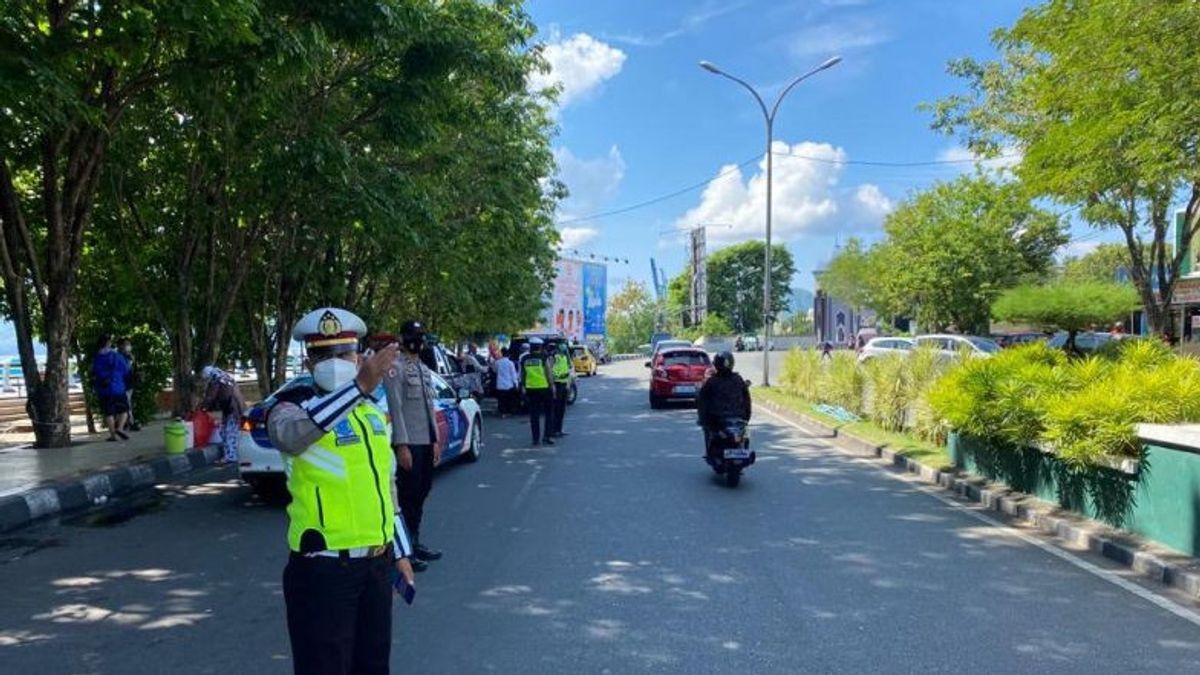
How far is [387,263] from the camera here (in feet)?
68.2

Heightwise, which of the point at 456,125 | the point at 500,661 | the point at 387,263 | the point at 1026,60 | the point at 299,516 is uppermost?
the point at 1026,60

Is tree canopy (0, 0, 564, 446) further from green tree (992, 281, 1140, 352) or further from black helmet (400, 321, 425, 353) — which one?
green tree (992, 281, 1140, 352)

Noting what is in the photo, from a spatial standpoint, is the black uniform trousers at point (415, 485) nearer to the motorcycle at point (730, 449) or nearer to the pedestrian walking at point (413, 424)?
the pedestrian walking at point (413, 424)

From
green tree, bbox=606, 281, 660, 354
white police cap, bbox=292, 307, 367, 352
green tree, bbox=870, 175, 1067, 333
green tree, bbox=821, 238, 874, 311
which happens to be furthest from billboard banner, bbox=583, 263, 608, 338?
white police cap, bbox=292, 307, 367, 352

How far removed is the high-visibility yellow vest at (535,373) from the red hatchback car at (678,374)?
26.5 ft

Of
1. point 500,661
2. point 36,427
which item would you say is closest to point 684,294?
point 36,427

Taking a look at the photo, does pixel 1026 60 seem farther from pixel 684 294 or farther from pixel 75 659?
pixel 684 294

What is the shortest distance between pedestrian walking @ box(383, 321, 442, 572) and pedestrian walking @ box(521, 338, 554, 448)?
693 centimetres

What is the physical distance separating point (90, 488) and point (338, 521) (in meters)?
8.54

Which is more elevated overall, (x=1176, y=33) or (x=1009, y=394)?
(x=1176, y=33)

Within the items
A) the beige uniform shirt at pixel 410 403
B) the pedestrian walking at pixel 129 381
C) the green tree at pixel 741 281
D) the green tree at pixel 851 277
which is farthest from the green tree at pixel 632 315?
the beige uniform shirt at pixel 410 403

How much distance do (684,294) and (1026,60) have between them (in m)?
80.0

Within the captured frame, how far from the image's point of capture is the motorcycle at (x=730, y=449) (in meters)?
10.1

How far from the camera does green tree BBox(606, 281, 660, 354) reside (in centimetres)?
10638
